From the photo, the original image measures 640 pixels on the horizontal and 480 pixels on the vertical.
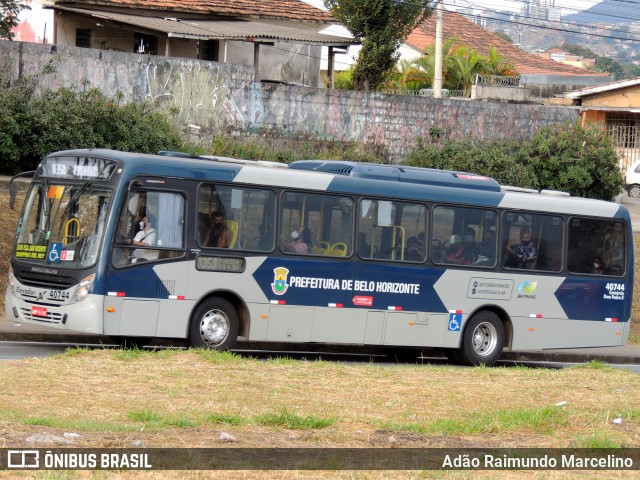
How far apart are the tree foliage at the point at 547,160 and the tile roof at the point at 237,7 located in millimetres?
9041

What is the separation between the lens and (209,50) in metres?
36.6

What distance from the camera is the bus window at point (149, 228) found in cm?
1498

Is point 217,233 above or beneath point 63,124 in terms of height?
beneath

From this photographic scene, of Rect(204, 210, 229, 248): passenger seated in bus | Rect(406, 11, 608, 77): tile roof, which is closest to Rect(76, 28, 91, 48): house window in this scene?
Rect(204, 210, 229, 248): passenger seated in bus

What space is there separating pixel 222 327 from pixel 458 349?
14.1 ft

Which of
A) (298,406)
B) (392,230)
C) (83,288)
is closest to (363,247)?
(392,230)

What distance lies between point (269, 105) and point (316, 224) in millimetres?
13227

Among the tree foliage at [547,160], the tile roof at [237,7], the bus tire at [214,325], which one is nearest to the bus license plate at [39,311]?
the bus tire at [214,325]

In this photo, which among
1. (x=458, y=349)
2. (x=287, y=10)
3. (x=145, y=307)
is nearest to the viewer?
(x=145, y=307)

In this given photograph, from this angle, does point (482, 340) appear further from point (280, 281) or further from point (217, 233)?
point (217, 233)

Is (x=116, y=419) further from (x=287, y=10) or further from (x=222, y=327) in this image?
(x=287, y=10)

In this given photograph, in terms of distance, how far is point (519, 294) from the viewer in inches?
→ 720

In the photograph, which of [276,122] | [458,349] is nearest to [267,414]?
[458,349]

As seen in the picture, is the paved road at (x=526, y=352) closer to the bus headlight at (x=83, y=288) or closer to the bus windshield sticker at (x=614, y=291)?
the bus windshield sticker at (x=614, y=291)
